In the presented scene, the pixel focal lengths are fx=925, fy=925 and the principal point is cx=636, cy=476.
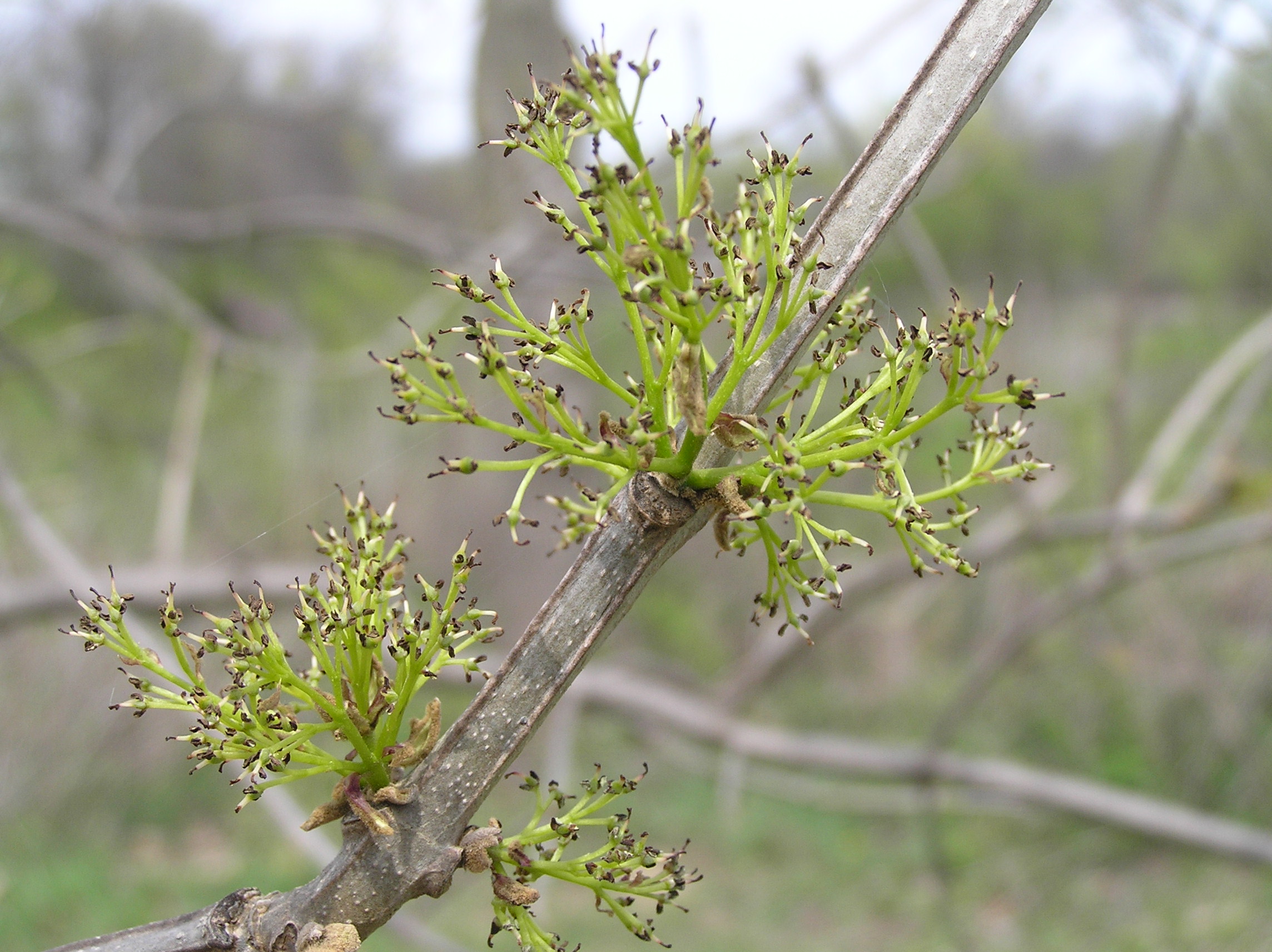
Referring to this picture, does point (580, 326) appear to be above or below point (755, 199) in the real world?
below

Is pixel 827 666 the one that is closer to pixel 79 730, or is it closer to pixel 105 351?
pixel 79 730

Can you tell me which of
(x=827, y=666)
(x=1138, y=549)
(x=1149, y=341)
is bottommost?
(x=1138, y=549)

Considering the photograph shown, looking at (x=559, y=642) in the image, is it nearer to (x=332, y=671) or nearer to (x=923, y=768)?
(x=332, y=671)

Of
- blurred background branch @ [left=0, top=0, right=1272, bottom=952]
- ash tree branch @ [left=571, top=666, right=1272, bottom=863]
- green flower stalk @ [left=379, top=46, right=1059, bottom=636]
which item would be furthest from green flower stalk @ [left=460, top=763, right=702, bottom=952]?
ash tree branch @ [left=571, top=666, right=1272, bottom=863]

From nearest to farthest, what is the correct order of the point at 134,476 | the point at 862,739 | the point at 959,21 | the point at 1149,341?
the point at 959,21, the point at 134,476, the point at 862,739, the point at 1149,341

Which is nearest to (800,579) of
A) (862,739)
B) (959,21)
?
(959,21)

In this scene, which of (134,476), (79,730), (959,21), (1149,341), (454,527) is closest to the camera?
(959,21)

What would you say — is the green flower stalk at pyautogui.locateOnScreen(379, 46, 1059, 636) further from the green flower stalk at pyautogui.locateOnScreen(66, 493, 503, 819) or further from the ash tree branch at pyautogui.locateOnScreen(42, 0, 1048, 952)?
the green flower stalk at pyautogui.locateOnScreen(66, 493, 503, 819)
